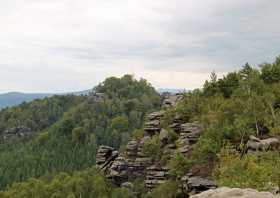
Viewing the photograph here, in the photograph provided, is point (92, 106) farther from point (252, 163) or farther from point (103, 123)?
point (252, 163)

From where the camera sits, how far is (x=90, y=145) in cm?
11862

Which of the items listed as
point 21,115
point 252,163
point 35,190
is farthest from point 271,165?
point 21,115

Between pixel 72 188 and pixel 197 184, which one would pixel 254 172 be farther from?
pixel 72 188

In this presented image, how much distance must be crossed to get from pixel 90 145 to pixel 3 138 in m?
44.1

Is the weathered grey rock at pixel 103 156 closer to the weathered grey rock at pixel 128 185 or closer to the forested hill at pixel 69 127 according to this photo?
the weathered grey rock at pixel 128 185

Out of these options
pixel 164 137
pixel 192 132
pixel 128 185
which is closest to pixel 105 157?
pixel 128 185

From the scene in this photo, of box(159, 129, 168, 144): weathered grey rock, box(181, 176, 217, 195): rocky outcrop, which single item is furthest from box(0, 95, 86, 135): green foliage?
box(181, 176, 217, 195): rocky outcrop

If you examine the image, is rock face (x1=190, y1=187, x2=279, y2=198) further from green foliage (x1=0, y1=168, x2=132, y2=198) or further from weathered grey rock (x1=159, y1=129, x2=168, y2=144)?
green foliage (x1=0, y1=168, x2=132, y2=198)

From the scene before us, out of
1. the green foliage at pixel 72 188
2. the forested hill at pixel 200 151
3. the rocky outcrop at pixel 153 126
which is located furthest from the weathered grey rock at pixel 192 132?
the green foliage at pixel 72 188

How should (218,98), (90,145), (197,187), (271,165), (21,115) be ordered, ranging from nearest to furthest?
(271,165), (197,187), (218,98), (90,145), (21,115)

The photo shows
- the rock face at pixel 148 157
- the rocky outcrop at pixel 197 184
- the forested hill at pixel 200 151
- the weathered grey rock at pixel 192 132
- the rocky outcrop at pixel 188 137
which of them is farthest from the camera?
the rock face at pixel 148 157

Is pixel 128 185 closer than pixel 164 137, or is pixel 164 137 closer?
pixel 164 137

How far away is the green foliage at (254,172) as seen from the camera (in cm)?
2942

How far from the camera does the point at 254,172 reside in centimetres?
3148
